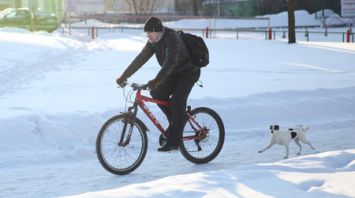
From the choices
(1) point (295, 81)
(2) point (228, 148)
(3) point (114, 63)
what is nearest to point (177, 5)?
(3) point (114, 63)

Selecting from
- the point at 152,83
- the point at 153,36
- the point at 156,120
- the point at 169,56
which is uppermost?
the point at 153,36

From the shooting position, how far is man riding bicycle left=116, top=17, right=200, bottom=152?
7.33 metres

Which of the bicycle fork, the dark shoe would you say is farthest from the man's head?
the dark shoe

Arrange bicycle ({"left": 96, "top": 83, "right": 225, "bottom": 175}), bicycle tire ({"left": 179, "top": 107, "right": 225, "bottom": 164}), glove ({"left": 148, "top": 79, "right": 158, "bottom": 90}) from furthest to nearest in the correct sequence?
bicycle tire ({"left": 179, "top": 107, "right": 225, "bottom": 164})
bicycle ({"left": 96, "top": 83, "right": 225, "bottom": 175})
glove ({"left": 148, "top": 79, "right": 158, "bottom": 90})

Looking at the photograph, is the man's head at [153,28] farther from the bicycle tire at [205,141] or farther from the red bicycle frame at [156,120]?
→ the bicycle tire at [205,141]

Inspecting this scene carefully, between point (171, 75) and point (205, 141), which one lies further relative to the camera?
point (205, 141)

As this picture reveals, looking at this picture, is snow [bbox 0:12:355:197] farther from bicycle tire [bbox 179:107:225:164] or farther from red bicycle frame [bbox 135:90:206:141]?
red bicycle frame [bbox 135:90:206:141]

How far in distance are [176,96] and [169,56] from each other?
0.56 meters

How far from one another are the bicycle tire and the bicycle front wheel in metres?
0.58

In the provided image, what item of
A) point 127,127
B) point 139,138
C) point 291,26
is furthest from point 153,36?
point 291,26

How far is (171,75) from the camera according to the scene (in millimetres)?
7633

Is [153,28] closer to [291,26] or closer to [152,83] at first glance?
[152,83]

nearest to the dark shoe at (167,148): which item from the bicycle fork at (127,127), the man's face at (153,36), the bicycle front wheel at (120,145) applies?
the bicycle front wheel at (120,145)

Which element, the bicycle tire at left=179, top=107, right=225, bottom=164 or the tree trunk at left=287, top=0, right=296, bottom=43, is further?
the tree trunk at left=287, top=0, right=296, bottom=43
